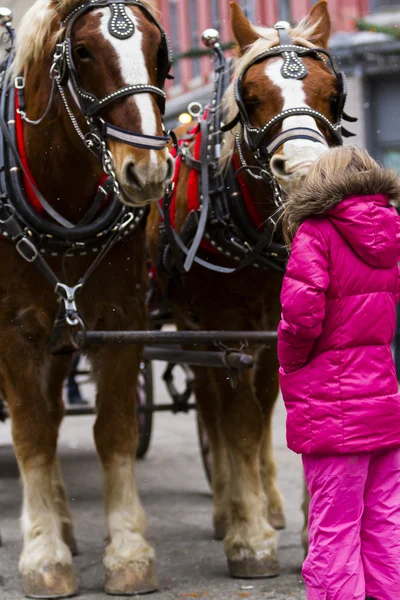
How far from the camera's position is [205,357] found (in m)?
4.77

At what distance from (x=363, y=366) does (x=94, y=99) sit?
4.57 ft

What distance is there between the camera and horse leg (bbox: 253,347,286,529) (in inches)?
211

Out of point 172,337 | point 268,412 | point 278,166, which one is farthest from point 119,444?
point 278,166

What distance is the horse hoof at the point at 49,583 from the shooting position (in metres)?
4.27

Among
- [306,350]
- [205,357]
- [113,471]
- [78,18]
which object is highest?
[78,18]

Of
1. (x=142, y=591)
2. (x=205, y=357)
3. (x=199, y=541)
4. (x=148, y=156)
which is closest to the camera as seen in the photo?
(x=148, y=156)

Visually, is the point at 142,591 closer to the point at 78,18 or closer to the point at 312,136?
the point at 312,136

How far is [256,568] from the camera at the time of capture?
4629 millimetres

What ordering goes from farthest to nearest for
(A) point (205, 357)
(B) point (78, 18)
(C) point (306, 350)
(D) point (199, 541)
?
(D) point (199, 541)
(A) point (205, 357)
(B) point (78, 18)
(C) point (306, 350)

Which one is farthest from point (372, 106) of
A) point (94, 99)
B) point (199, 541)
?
point (94, 99)

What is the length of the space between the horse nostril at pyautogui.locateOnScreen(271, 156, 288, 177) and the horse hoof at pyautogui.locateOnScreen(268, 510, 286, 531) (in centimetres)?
223

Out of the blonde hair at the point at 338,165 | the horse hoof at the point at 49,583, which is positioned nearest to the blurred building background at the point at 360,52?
the horse hoof at the point at 49,583

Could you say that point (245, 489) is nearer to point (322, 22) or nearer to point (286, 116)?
point (286, 116)

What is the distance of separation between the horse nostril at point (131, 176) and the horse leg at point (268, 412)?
5.16ft
